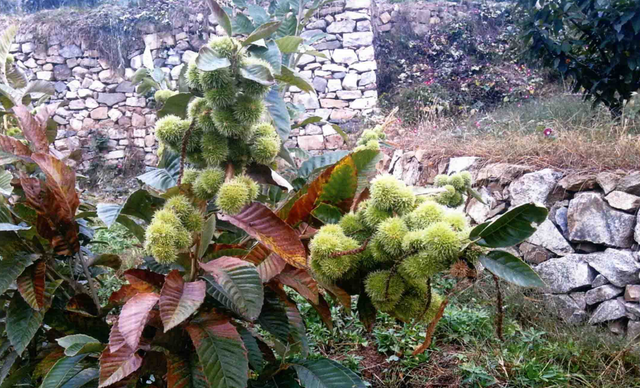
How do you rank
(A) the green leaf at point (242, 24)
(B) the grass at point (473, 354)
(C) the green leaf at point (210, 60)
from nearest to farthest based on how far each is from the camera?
(C) the green leaf at point (210, 60)
(A) the green leaf at point (242, 24)
(B) the grass at point (473, 354)

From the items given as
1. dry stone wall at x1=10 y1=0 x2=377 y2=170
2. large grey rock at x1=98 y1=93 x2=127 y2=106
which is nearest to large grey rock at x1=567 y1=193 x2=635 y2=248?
dry stone wall at x1=10 y1=0 x2=377 y2=170

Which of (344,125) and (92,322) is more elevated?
(92,322)

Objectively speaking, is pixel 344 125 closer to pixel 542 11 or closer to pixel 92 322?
pixel 542 11

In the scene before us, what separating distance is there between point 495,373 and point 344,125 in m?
6.00

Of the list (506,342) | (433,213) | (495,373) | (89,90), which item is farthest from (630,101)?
(89,90)

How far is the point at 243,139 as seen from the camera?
2.56 feet

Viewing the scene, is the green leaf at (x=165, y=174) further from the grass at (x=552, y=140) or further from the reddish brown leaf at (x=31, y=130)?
the grass at (x=552, y=140)

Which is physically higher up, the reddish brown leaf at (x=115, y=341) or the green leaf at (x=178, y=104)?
the green leaf at (x=178, y=104)

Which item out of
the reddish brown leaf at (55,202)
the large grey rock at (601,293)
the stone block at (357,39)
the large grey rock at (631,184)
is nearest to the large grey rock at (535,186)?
the large grey rock at (631,184)

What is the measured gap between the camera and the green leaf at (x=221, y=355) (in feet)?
2.48

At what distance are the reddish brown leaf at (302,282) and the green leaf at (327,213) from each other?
0.11m

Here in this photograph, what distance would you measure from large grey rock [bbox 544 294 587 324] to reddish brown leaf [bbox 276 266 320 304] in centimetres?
298

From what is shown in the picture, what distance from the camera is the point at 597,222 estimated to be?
3369 mm

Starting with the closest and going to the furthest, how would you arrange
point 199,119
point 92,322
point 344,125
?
point 199,119 < point 92,322 < point 344,125
